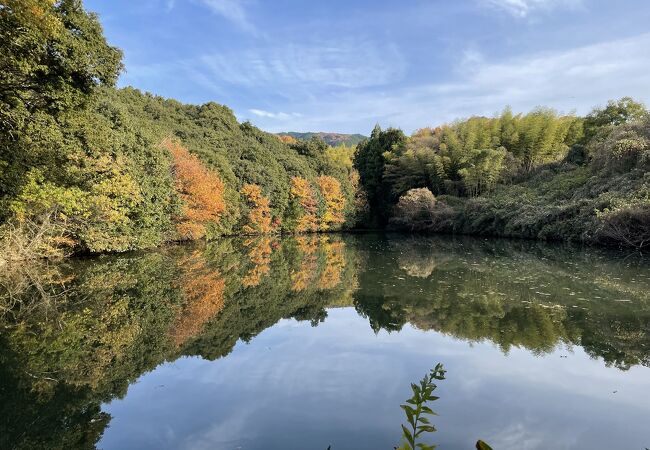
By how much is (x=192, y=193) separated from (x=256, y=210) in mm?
9535

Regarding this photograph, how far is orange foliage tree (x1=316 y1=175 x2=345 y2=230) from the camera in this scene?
129 feet

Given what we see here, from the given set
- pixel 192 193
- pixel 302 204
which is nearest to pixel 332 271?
pixel 192 193

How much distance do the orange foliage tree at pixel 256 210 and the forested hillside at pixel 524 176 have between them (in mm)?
11426

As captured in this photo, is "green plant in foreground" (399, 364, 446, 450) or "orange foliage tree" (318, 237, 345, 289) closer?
"green plant in foreground" (399, 364, 446, 450)

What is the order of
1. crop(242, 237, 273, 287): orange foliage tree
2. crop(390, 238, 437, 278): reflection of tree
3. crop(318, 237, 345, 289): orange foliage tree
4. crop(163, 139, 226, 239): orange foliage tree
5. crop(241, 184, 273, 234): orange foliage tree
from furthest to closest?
crop(241, 184, 273, 234): orange foliage tree, crop(163, 139, 226, 239): orange foliage tree, crop(390, 238, 437, 278): reflection of tree, crop(242, 237, 273, 287): orange foliage tree, crop(318, 237, 345, 289): orange foliage tree

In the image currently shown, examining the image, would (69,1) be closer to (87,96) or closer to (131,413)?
(87,96)

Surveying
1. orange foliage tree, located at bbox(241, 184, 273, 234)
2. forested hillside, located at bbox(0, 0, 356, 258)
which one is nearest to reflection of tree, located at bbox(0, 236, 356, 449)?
forested hillside, located at bbox(0, 0, 356, 258)

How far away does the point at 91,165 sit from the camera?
14.6 metres

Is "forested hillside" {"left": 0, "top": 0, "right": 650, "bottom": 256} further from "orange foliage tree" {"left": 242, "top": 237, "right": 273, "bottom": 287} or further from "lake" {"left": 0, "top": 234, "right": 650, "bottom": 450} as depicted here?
"orange foliage tree" {"left": 242, "top": 237, "right": 273, "bottom": 287}

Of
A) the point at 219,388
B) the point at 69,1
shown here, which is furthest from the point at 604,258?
the point at 69,1

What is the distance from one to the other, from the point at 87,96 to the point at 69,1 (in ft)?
7.89

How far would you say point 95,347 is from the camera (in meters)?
6.30

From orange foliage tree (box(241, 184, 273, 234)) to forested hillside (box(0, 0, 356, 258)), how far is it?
0.30ft

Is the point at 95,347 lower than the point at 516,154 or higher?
lower
